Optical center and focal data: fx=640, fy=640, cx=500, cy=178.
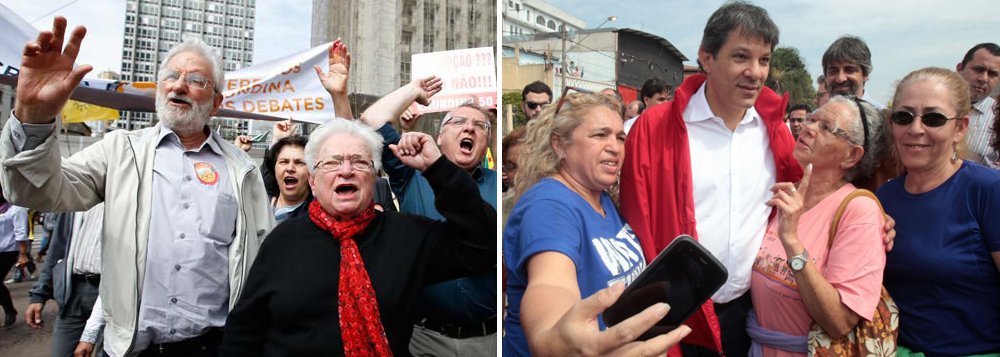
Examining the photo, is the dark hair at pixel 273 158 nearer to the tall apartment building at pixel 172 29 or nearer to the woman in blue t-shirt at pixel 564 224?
the woman in blue t-shirt at pixel 564 224

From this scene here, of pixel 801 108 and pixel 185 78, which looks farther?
pixel 185 78

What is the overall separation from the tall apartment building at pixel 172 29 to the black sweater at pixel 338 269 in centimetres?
9524

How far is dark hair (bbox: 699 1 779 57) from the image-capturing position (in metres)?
1.51

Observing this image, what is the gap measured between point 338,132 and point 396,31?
1490 inches

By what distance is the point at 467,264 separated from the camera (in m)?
1.88

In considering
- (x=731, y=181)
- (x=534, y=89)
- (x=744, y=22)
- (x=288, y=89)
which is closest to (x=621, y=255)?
(x=731, y=181)

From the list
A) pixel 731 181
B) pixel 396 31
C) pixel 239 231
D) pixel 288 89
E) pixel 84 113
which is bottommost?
pixel 239 231

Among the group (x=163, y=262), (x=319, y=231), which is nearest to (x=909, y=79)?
(x=319, y=231)

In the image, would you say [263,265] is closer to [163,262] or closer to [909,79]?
[163,262]

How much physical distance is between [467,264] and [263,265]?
57cm

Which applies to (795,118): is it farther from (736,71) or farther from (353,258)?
(353,258)

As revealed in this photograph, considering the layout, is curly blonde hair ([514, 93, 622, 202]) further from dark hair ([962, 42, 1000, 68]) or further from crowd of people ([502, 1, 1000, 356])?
dark hair ([962, 42, 1000, 68])

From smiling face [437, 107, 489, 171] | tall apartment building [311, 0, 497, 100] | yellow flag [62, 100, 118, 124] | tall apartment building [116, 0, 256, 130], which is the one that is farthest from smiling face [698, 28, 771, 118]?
tall apartment building [116, 0, 256, 130]

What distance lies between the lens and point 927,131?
1.49 metres
